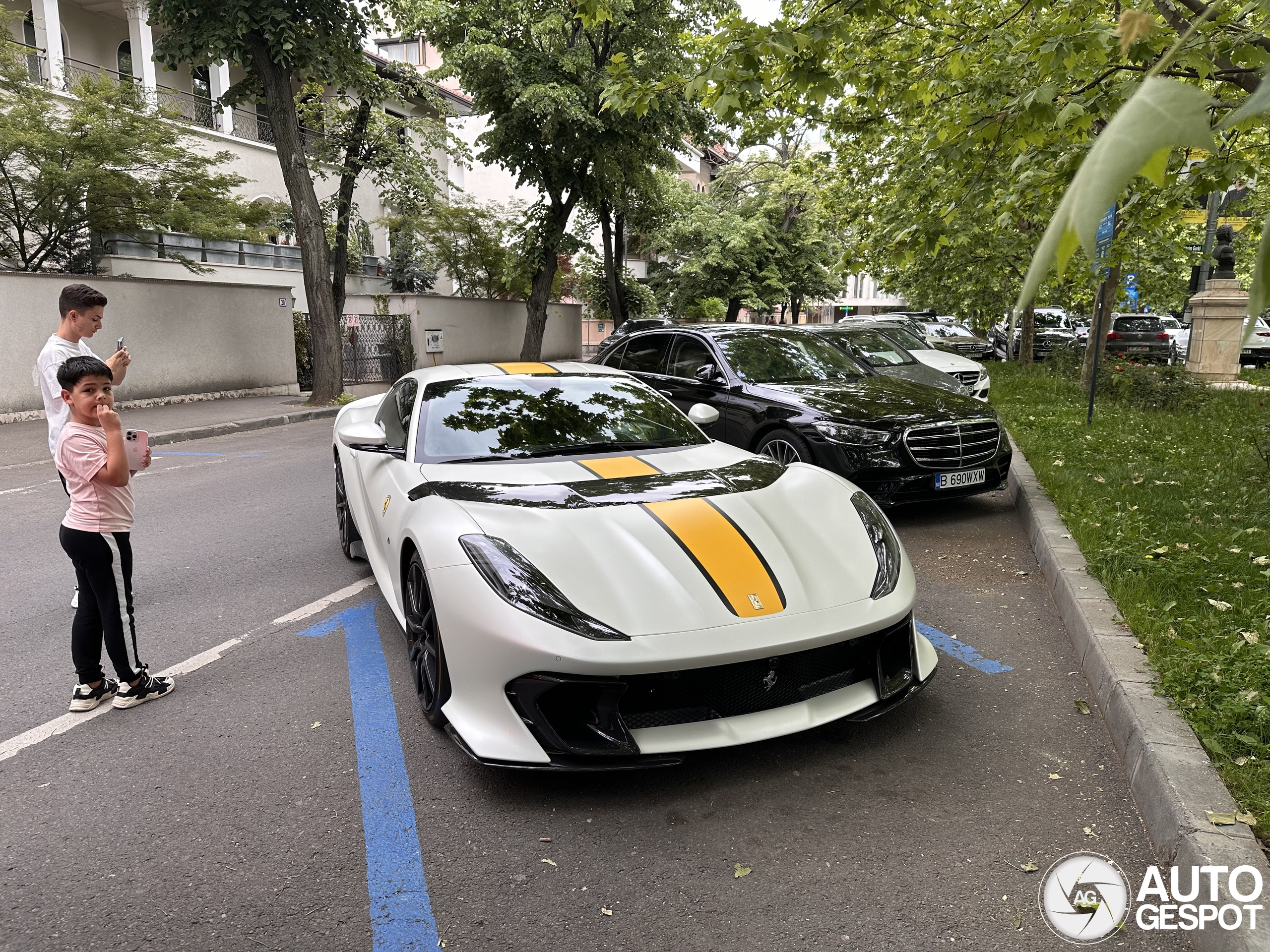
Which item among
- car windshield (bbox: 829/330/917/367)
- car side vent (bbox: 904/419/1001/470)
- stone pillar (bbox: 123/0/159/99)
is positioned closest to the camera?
car side vent (bbox: 904/419/1001/470)

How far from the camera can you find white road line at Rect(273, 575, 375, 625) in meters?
5.00

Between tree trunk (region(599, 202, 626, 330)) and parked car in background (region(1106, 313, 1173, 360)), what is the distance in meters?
13.6

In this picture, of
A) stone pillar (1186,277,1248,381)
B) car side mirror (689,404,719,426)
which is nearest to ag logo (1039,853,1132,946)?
car side mirror (689,404,719,426)

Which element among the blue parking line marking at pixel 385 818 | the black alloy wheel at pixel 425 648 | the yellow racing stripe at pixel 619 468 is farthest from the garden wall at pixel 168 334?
the yellow racing stripe at pixel 619 468

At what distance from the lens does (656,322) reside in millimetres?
15820

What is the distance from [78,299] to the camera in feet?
15.4

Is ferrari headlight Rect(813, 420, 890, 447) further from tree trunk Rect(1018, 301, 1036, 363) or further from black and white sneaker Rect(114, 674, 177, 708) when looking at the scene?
tree trunk Rect(1018, 301, 1036, 363)

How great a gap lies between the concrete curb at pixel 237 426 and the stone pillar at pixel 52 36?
994 centimetres

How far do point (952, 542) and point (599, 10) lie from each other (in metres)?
4.84

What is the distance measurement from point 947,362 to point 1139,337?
1240 cm

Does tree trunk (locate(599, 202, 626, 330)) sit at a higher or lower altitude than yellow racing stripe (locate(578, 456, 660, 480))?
higher

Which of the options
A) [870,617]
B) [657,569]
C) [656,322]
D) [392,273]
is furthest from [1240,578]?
[392,273]

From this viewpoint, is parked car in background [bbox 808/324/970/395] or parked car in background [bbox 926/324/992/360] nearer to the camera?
parked car in background [bbox 808/324/970/395]

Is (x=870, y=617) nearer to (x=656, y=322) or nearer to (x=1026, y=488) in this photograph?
(x=1026, y=488)
